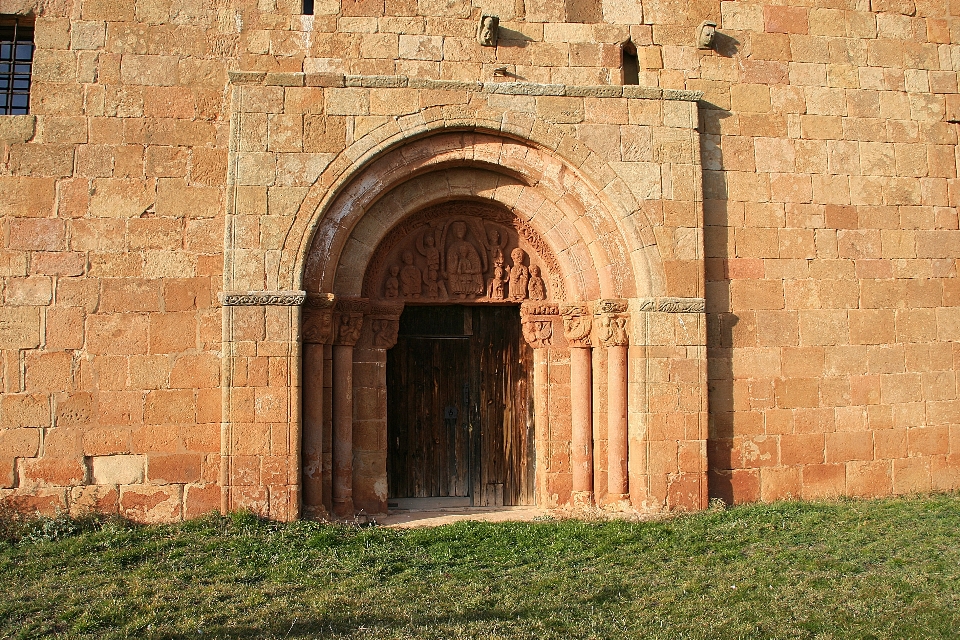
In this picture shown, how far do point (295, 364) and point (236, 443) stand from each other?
0.87 m

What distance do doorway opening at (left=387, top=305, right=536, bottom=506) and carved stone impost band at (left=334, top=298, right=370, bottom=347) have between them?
0.76 meters

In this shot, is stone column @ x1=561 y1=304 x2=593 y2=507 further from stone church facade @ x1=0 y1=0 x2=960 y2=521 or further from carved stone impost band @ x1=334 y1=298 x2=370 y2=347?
carved stone impost band @ x1=334 y1=298 x2=370 y2=347

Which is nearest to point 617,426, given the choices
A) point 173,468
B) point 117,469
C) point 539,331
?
point 539,331

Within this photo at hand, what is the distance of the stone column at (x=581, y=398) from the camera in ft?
24.3

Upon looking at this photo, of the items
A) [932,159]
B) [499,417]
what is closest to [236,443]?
[499,417]

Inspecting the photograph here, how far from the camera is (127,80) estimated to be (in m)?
6.95

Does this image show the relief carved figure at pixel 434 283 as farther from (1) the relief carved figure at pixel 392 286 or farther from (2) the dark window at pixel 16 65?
(2) the dark window at pixel 16 65

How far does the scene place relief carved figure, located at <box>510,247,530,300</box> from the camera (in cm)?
772

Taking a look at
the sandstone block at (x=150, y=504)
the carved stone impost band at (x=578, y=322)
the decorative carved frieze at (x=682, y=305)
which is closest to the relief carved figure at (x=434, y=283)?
the carved stone impost band at (x=578, y=322)

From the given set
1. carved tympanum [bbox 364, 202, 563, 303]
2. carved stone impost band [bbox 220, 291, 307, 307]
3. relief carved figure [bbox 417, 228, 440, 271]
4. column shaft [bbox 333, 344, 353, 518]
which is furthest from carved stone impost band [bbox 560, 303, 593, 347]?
carved stone impost band [bbox 220, 291, 307, 307]

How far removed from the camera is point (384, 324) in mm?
7449

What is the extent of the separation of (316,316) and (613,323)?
9.55 ft

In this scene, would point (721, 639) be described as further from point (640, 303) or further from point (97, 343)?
point (97, 343)

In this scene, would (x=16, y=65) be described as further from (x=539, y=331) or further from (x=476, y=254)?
(x=539, y=331)
